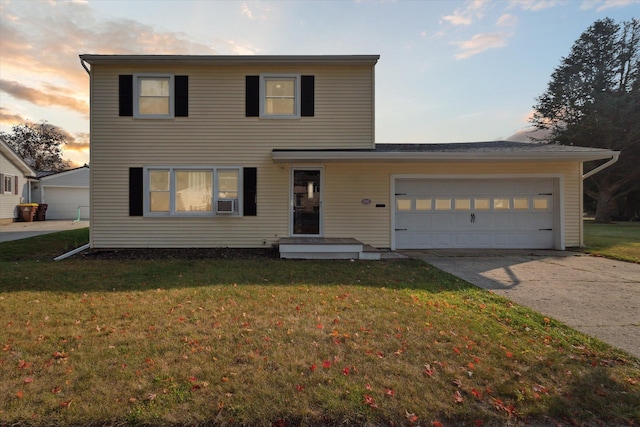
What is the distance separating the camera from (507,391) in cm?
232

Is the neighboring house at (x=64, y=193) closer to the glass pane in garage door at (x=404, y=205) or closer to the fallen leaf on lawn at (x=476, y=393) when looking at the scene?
the glass pane in garage door at (x=404, y=205)

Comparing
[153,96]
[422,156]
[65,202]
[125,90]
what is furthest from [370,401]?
[65,202]

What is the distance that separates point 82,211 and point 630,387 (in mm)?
27324

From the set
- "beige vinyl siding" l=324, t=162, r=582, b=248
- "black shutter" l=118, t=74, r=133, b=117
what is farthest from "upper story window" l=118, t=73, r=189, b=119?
"beige vinyl siding" l=324, t=162, r=582, b=248

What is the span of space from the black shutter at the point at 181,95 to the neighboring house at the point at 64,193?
17.4m

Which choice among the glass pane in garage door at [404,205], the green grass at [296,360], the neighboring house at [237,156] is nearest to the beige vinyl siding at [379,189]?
the neighboring house at [237,156]

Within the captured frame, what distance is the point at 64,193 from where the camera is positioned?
70.2 ft

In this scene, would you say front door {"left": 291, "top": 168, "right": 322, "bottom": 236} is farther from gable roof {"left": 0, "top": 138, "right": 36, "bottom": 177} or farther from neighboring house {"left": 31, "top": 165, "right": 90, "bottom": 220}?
neighboring house {"left": 31, "top": 165, "right": 90, "bottom": 220}

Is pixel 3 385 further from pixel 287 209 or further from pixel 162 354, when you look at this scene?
pixel 287 209

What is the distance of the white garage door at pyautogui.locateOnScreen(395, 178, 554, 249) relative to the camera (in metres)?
9.33

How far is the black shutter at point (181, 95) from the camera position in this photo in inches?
346

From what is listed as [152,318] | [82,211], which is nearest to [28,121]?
[82,211]

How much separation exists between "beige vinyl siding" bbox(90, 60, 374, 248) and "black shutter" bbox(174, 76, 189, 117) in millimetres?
141

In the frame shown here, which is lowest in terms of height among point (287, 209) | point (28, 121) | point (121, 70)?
point (287, 209)
